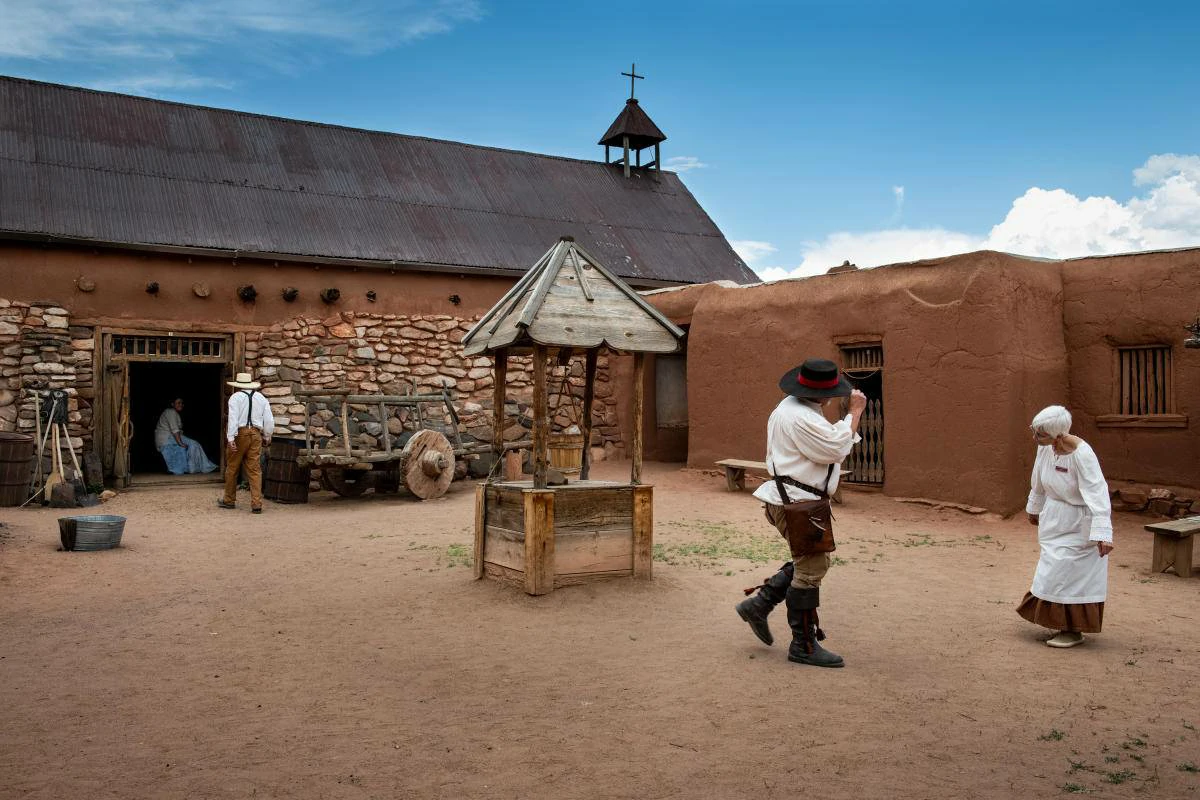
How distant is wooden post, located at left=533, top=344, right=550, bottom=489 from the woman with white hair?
336 centimetres

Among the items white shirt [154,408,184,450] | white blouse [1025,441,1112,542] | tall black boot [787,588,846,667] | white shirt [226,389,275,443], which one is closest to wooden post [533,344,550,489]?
tall black boot [787,588,846,667]

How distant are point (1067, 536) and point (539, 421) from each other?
3667 mm

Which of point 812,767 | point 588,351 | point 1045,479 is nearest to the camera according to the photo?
point 812,767

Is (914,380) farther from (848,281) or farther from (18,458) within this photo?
(18,458)

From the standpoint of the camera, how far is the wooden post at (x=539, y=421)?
727 centimetres

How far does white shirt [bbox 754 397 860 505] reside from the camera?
→ 212 inches

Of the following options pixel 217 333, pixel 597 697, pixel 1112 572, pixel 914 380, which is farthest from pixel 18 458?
pixel 1112 572

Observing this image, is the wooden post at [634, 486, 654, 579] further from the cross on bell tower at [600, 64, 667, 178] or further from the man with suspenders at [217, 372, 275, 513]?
the cross on bell tower at [600, 64, 667, 178]

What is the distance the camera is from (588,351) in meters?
8.27

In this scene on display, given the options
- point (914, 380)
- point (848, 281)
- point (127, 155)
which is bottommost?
point (914, 380)

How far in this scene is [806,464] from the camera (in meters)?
5.55

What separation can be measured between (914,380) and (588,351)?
5.01m

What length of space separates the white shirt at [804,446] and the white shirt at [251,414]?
8467mm

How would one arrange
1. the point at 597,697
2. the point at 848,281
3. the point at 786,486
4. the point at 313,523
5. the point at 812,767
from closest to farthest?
the point at 812,767, the point at 597,697, the point at 786,486, the point at 313,523, the point at 848,281
